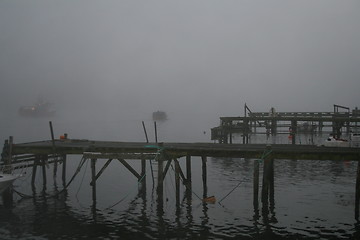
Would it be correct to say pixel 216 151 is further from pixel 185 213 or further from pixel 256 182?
pixel 185 213

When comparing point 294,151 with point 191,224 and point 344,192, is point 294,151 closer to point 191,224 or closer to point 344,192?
point 191,224

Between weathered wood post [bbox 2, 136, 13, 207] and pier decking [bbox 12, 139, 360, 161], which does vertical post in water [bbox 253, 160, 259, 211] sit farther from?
weathered wood post [bbox 2, 136, 13, 207]

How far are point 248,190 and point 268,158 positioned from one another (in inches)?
311

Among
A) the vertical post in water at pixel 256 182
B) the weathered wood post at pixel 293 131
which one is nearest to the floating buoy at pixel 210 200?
the vertical post in water at pixel 256 182

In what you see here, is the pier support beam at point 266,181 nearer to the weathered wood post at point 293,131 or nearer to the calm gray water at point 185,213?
the calm gray water at point 185,213

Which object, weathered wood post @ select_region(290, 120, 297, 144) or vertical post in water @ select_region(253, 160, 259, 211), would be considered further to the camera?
weathered wood post @ select_region(290, 120, 297, 144)

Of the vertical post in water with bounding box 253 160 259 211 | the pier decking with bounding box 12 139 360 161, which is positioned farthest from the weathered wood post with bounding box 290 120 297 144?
the vertical post in water with bounding box 253 160 259 211

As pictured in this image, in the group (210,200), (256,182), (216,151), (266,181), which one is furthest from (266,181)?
(210,200)

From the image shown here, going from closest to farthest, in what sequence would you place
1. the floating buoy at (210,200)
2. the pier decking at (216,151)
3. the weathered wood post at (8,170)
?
the pier decking at (216,151), the floating buoy at (210,200), the weathered wood post at (8,170)

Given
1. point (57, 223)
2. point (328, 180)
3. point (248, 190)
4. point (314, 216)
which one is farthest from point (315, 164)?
point (57, 223)

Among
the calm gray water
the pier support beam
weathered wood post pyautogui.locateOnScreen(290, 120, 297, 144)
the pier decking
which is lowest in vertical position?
the calm gray water

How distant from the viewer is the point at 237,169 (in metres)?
36.2

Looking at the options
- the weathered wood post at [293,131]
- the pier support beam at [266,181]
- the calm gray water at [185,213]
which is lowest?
the calm gray water at [185,213]

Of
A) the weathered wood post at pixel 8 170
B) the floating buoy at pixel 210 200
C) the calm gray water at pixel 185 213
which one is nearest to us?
the calm gray water at pixel 185 213
